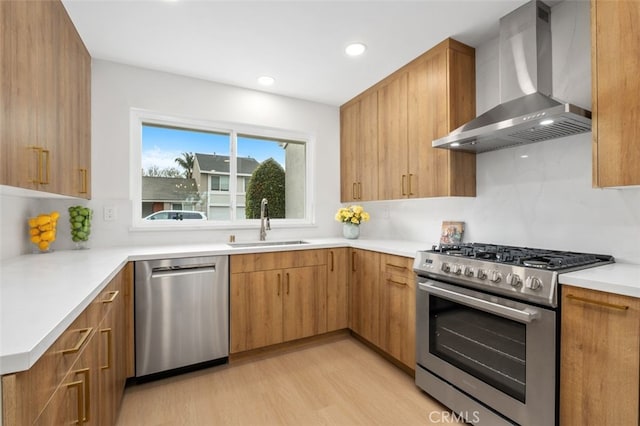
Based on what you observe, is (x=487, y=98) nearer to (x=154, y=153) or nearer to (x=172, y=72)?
(x=172, y=72)

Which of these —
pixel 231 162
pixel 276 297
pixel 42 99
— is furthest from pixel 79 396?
pixel 231 162

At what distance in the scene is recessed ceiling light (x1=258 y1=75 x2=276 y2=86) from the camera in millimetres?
2871

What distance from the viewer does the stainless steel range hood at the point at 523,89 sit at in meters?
1.73

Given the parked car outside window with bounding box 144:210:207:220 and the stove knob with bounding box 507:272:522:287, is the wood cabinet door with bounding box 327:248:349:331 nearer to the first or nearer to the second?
the parked car outside window with bounding box 144:210:207:220

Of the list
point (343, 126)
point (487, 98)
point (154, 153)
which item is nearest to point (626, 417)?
point (487, 98)

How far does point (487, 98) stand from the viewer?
2332 millimetres

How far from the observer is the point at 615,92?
1.42 m

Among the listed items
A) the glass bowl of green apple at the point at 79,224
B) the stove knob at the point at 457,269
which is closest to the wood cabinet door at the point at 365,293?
the stove knob at the point at 457,269

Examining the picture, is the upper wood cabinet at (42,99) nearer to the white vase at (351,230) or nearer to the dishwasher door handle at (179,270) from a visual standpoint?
the dishwasher door handle at (179,270)

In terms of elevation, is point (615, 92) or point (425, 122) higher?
point (425, 122)

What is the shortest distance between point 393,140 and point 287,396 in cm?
227

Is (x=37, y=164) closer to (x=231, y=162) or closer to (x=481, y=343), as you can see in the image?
(x=231, y=162)

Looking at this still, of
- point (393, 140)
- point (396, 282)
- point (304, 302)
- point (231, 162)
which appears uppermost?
point (393, 140)

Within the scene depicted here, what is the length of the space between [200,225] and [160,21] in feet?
5.53
